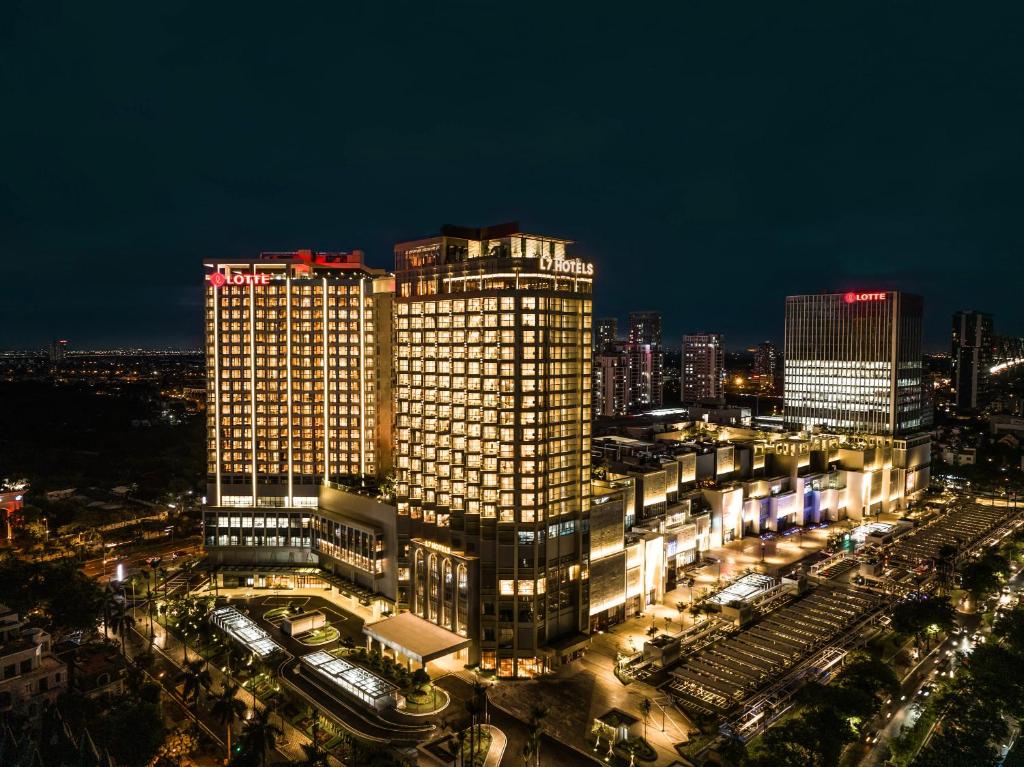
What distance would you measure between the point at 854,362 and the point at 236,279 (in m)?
147

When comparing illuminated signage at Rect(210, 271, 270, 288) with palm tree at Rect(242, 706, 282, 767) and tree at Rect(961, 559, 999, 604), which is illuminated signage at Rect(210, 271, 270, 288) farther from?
tree at Rect(961, 559, 999, 604)

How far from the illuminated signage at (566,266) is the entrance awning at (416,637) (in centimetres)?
4574

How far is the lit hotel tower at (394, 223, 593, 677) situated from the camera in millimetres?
80312

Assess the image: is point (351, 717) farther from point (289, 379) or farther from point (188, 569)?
point (289, 379)

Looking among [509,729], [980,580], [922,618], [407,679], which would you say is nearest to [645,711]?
[509,729]

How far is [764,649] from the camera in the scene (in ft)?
270

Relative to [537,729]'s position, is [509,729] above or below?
below

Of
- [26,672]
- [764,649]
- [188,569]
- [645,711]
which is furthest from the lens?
[188,569]

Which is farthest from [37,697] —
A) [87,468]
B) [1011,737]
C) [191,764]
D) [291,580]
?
[87,468]

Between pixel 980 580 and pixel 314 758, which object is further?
pixel 980 580

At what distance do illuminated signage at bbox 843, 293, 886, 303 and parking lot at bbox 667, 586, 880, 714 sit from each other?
93.4 m

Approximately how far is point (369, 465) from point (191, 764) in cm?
5702

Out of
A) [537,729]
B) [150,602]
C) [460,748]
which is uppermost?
[537,729]

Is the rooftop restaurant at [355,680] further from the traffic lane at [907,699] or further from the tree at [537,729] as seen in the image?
the traffic lane at [907,699]
